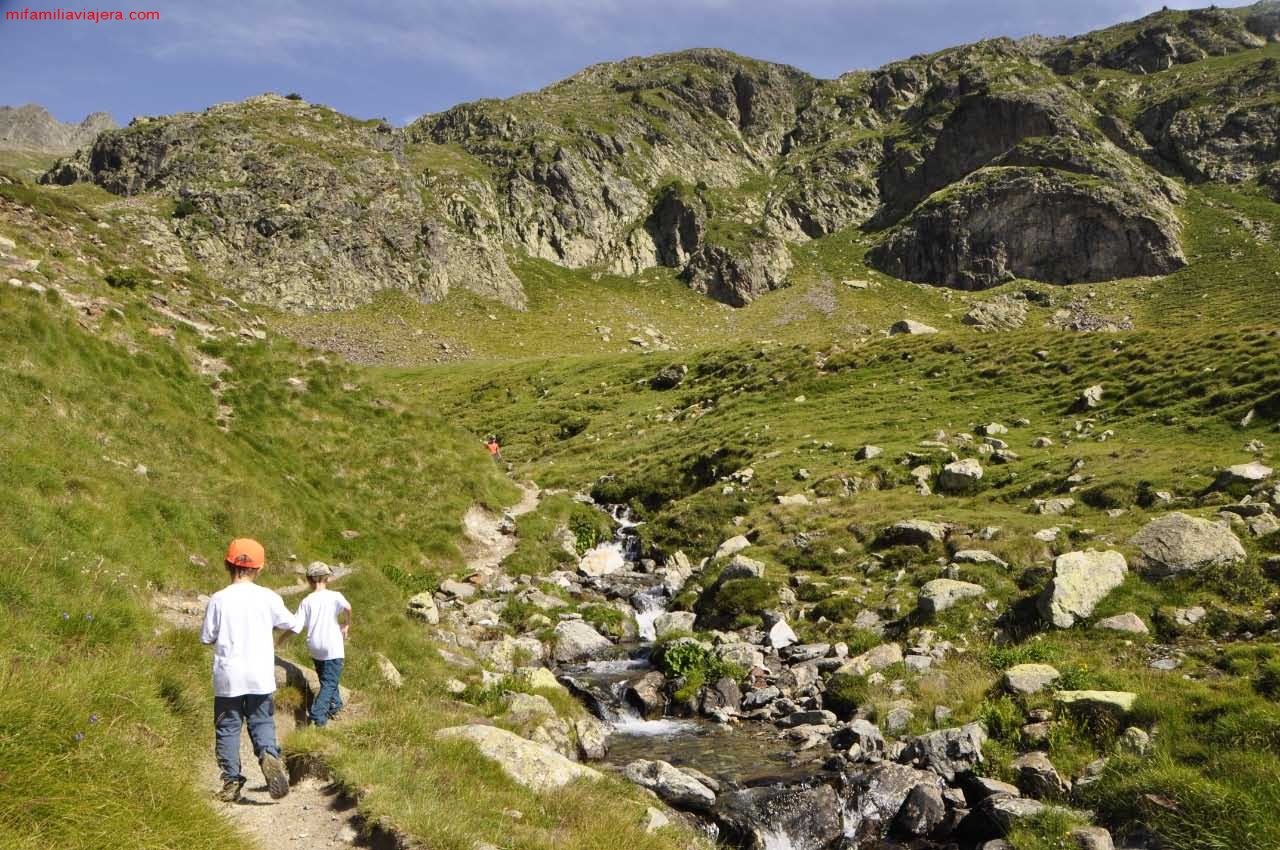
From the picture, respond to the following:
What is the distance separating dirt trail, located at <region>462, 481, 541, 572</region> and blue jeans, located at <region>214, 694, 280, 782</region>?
1754cm

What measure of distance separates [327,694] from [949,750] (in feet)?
36.1

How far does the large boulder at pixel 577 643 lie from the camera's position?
20344mm

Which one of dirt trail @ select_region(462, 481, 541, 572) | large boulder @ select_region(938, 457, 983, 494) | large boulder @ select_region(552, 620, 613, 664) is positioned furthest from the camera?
large boulder @ select_region(938, 457, 983, 494)

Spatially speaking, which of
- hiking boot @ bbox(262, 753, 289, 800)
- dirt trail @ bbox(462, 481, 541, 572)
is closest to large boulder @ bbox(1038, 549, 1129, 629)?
hiking boot @ bbox(262, 753, 289, 800)

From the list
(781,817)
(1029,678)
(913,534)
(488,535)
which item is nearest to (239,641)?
(781,817)

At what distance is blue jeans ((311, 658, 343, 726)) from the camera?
10320 mm

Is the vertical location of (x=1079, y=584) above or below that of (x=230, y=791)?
below

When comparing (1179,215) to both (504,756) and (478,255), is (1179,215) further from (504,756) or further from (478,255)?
(504,756)

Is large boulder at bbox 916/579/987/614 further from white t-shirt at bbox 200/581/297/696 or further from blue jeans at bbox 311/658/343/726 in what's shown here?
white t-shirt at bbox 200/581/297/696

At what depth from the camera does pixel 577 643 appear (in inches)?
821

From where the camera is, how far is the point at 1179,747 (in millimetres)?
10758

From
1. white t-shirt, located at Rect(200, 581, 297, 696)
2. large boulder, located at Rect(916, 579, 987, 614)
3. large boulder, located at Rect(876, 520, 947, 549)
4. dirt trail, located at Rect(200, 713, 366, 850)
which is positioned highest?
white t-shirt, located at Rect(200, 581, 297, 696)

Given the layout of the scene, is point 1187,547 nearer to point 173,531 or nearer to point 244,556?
point 244,556

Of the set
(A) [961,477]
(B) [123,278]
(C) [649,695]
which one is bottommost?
(C) [649,695]
